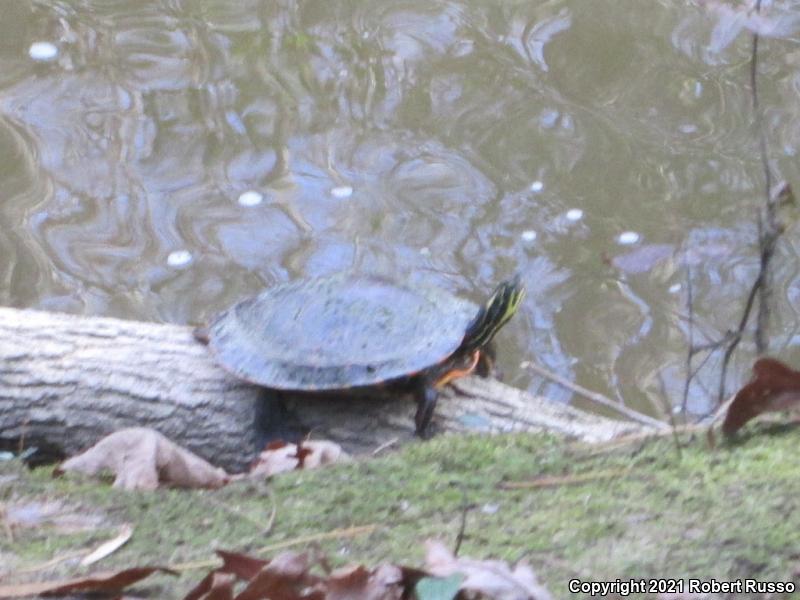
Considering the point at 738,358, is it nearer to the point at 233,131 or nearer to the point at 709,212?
→ the point at 709,212

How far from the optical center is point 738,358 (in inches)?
171

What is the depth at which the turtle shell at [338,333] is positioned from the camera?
305 cm

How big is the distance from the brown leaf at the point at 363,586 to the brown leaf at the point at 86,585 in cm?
25

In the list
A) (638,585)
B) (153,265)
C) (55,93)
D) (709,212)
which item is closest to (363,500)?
(638,585)

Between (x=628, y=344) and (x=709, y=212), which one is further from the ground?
(x=709, y=212)

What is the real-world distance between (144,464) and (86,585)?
102 cm

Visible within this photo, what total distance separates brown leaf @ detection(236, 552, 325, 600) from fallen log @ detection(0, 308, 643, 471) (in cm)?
168

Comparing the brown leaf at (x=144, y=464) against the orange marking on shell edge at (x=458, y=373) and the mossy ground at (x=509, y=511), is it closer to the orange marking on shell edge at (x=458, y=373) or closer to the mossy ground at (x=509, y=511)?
the mossy ground at (x=509, y=511)

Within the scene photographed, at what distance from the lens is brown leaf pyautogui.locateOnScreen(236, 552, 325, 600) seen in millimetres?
1316

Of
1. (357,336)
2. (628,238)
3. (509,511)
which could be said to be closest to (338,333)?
(357,336)

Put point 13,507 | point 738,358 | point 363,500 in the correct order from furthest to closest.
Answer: point 738,358 < point 13,507 < point 363,500

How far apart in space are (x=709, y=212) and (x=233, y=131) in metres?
2.61

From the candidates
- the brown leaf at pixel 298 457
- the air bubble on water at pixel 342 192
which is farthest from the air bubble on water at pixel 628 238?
the brown leaf at pixel 298 457

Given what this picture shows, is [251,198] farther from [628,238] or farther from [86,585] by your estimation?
[86,585]
